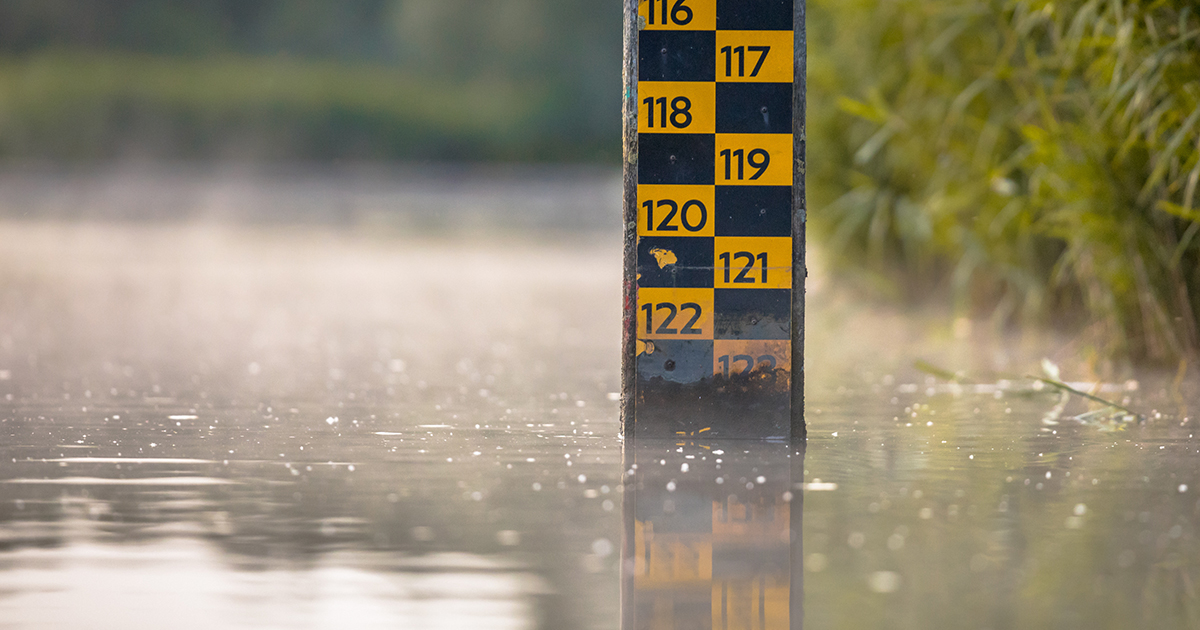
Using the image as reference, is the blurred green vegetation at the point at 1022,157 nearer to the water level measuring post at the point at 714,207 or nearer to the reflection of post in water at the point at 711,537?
the water level measuring post at the point at 714,207

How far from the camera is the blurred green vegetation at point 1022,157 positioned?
443 centimetres

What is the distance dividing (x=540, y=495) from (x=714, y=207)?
1.06 m

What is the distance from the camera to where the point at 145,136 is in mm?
28688

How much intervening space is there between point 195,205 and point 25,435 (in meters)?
15.6

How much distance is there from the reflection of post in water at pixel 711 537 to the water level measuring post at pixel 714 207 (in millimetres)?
218

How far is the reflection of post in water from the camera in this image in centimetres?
215

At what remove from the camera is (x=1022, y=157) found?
485 cm

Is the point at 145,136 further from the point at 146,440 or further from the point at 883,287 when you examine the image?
the point at 146,440

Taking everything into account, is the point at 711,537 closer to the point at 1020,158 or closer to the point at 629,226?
the point at 629,226

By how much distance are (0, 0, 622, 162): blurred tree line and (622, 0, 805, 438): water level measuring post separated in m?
25.2

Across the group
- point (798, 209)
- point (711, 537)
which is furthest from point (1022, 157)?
point (711, 537)

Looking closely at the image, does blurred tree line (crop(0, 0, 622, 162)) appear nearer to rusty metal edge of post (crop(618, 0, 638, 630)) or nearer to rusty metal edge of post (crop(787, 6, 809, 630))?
rusty metal edge of post (crop(618, 0, 638, 630))

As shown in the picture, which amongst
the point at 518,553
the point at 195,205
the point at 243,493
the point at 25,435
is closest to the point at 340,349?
the point at 25,435

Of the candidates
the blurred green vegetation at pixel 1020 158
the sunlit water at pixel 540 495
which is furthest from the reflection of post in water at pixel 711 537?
the blurred green vegetation at pixel 1020 158
